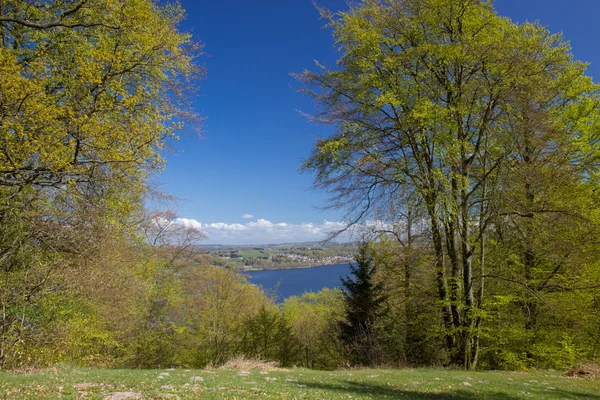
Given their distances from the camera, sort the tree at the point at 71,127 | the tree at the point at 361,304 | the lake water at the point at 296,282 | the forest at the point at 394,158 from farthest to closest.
Result: the lake water at the point at 296,282, the tree at the point at 361,304, the forest at the point at 394,158, the tree at the point at 71,127

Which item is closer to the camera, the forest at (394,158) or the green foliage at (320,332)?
the forest at (394,158)

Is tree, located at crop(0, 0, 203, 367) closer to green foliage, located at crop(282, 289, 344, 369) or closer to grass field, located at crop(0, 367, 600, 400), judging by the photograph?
grass field, located at crop(0, 367, 600, 400)

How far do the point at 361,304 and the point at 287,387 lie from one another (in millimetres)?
14181

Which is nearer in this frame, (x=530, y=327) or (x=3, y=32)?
(x=3, y=32)

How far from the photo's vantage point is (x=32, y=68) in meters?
7.96

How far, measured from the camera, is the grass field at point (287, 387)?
5837mm

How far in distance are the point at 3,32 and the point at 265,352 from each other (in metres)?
27.2

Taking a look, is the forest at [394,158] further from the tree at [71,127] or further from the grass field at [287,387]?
the grass field at [287,387]

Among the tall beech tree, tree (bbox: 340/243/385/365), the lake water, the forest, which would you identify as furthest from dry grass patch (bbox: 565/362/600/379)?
the lake water

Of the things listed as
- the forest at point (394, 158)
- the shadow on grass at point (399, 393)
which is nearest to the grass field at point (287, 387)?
the shadow on grass at point (399, 393)

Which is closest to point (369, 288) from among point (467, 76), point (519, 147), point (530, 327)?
point (530, 327)

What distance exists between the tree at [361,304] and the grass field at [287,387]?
951 cm

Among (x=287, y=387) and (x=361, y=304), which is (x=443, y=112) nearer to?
(x=287, y=387)

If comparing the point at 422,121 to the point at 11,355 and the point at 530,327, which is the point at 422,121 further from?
the point at 11,355
